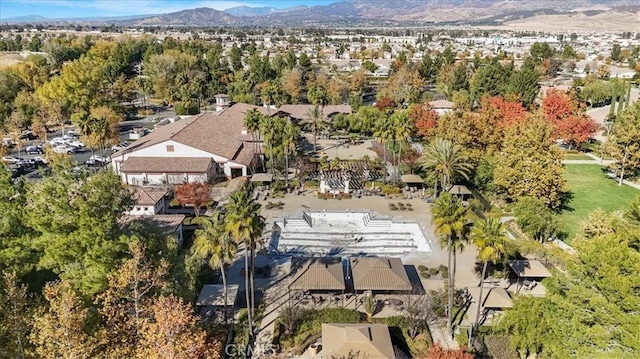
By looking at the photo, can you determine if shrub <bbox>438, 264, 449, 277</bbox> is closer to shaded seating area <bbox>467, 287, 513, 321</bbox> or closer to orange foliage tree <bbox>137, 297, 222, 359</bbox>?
shaded seating area <bbox>467, 287, 513, 321</bbox>

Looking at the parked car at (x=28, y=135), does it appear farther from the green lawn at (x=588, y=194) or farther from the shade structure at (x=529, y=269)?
the green lawn at (x=588, y=194)

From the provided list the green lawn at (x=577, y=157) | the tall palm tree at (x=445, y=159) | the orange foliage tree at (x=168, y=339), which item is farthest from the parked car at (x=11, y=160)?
the green lawn at (x=577, y=157)

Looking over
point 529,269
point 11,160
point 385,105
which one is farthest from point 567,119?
point 11,160

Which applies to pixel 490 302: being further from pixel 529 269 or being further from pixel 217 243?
pixel 217 243

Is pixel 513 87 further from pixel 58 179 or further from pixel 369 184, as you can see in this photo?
pixel 58 179

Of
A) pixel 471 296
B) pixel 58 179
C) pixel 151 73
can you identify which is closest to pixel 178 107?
pixel 151 73
